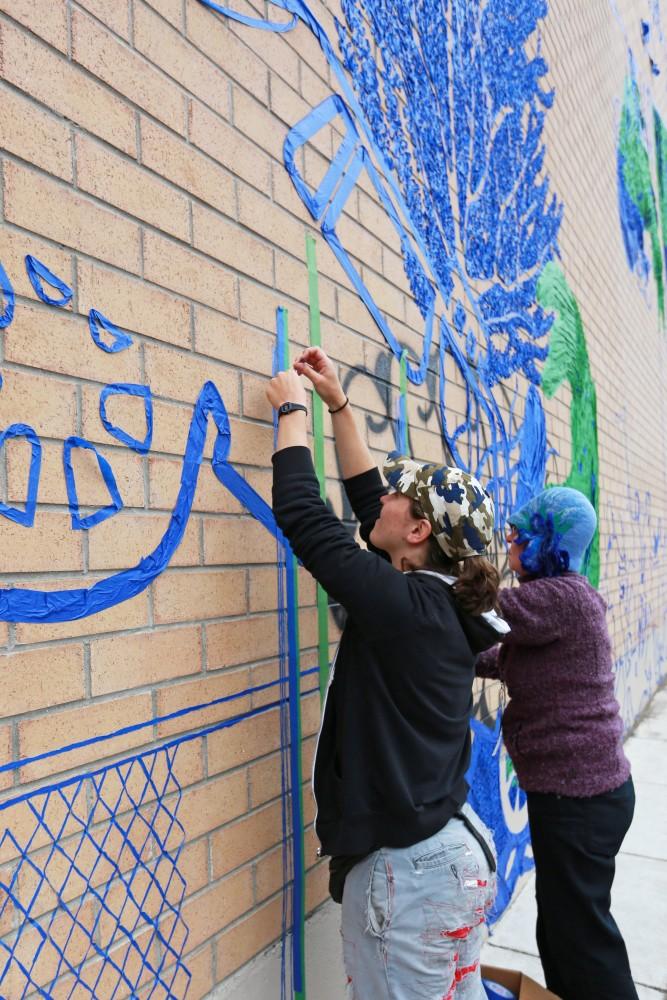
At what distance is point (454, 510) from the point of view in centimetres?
183

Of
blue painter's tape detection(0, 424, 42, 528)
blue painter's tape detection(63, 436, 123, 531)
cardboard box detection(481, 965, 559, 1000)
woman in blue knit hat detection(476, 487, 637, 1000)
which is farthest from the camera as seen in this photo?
woman in blue knit hat detection(476, 487, 637, 1000)

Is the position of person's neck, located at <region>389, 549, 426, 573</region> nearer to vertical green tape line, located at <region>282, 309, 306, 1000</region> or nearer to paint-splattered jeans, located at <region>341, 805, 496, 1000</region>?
vertical green tape line, located at <region>282, 309, 306, 1000</region>

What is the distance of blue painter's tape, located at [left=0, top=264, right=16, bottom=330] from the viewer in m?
1.31

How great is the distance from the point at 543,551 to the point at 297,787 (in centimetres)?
113

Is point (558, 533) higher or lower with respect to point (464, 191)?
lower

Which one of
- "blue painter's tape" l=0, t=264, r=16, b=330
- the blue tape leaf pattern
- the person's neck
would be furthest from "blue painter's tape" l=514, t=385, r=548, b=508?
"blue painter's tape" l=0, t=264, r=16, b=330

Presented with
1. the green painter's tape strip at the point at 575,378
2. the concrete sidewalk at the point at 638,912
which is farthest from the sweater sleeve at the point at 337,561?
the green painter's tape strip at the point at 575,378

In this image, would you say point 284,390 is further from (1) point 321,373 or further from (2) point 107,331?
(2) point 107,331

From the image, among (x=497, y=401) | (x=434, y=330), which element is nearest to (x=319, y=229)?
(x=434, y=330)

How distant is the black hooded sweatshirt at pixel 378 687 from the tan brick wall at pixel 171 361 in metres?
0.22

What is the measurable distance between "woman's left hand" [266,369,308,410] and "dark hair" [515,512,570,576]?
1129 millimetres

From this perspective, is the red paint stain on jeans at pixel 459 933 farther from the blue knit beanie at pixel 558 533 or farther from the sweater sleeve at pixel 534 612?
the blue knit beanie at pixel 558 533

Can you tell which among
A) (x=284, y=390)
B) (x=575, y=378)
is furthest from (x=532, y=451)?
(x=284, y=390)

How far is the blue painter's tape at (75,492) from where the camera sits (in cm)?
142
